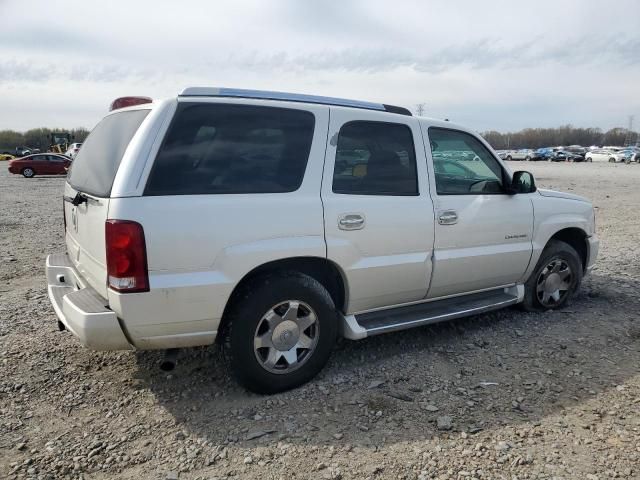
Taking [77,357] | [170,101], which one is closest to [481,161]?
[170,101]

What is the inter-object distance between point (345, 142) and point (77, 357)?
2691mm

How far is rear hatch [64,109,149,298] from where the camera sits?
3059 millimetres

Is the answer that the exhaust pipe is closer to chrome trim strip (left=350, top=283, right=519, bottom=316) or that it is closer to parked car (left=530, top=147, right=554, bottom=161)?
chrome trim strip (left=350, top=283, right=519, bottom=316)

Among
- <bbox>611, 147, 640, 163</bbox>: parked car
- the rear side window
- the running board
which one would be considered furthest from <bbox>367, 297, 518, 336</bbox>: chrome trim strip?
<bbox>611, 147, 640, 163</bbox>: parked car

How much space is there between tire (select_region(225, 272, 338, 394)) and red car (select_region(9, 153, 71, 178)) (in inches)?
1228

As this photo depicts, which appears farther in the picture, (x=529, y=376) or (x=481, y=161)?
(x=481, y=161)

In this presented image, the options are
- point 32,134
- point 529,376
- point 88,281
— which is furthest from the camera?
point 32,134

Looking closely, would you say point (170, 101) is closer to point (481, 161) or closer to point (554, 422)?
point (481, 161)

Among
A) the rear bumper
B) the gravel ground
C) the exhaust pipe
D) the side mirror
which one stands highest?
the side mirror

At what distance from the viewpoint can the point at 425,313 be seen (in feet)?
13.4

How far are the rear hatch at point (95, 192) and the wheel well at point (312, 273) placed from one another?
2.68 feet

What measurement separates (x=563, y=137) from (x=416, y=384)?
147 metres

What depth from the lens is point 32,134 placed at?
86062mm

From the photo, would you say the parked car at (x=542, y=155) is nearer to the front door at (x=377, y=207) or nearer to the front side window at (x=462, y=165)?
the front side window at (x=462, y=165)
